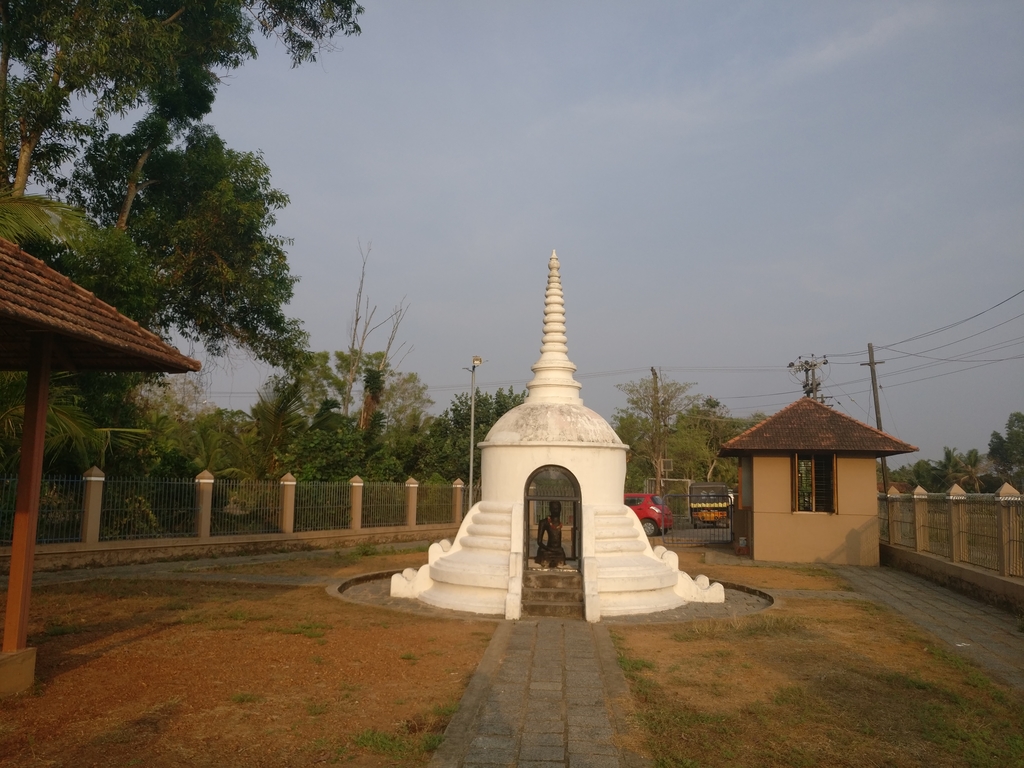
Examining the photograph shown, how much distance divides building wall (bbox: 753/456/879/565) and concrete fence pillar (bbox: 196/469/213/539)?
502 inches

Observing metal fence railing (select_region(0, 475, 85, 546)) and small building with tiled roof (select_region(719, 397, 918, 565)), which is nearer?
metal fence railing (select_region(0, 475, 85, 546))

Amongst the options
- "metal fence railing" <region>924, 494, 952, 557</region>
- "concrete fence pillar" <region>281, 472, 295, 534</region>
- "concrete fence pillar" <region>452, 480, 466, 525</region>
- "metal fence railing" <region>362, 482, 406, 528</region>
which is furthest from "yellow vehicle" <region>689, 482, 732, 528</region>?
"concrete fence pillar" <region>281, 472, 295, 534</region>

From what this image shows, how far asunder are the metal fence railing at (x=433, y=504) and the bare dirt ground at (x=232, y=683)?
1396 centimetres

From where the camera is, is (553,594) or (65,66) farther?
(65,66)

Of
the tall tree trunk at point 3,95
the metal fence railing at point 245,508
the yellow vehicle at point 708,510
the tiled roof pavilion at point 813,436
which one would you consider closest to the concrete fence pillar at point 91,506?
the metal fence railing at point 245,508

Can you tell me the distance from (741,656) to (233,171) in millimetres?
17105

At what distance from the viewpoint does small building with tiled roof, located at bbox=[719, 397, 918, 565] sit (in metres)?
17.7

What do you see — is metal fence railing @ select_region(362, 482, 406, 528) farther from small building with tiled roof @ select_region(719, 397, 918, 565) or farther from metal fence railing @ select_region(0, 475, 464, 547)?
small building with tiled roof @ select_region(719, 397, 918, 565)

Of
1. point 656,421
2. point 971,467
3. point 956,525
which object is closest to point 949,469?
point 971,467

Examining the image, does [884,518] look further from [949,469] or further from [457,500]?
[949,469]

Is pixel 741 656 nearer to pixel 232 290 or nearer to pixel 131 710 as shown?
pixel 131 710

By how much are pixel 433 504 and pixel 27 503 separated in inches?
765

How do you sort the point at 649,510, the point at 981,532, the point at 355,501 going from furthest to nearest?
1. the point at 649,510
2. the point at 355,501
3. the point at 981,532

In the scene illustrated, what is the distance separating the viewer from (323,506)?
2059 cm
